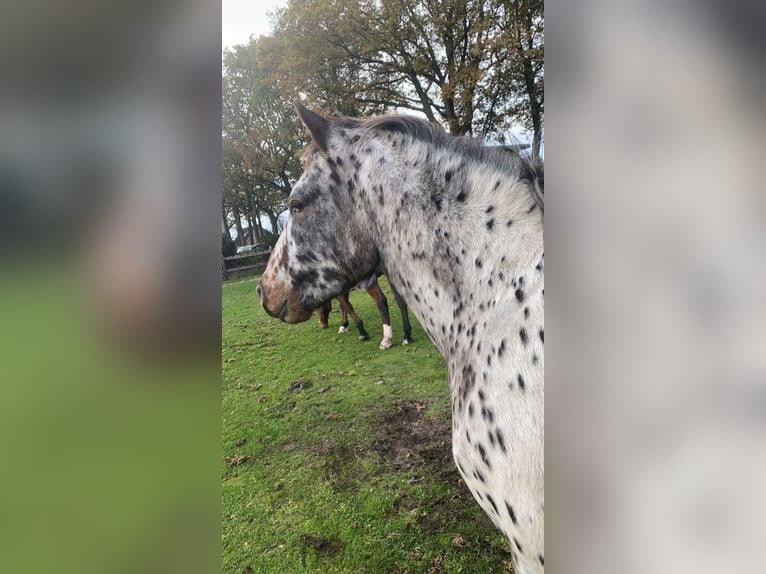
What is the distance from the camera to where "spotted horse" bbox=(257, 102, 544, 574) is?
0.88m

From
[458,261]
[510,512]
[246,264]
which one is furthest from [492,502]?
[246,264]

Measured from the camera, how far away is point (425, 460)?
8.54 ft

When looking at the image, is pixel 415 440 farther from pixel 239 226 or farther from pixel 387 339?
pixel 239 226

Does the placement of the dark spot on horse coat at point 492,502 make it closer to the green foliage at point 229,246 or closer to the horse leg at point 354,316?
the green foliage at point 229,246

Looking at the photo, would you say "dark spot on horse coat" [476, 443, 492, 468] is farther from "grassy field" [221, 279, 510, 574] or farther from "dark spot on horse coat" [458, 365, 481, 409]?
"grassy field" [221, 279, 510, 574]

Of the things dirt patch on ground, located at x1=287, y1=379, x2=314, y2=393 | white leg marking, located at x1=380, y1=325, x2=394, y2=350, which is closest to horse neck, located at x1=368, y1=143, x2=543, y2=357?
dirt patch on ground, located at x1=287, y1=379, x2=314, y2=393

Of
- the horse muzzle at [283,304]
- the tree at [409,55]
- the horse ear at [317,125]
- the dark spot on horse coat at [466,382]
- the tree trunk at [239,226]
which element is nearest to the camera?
the dark spot on horse coat at [466,382]
